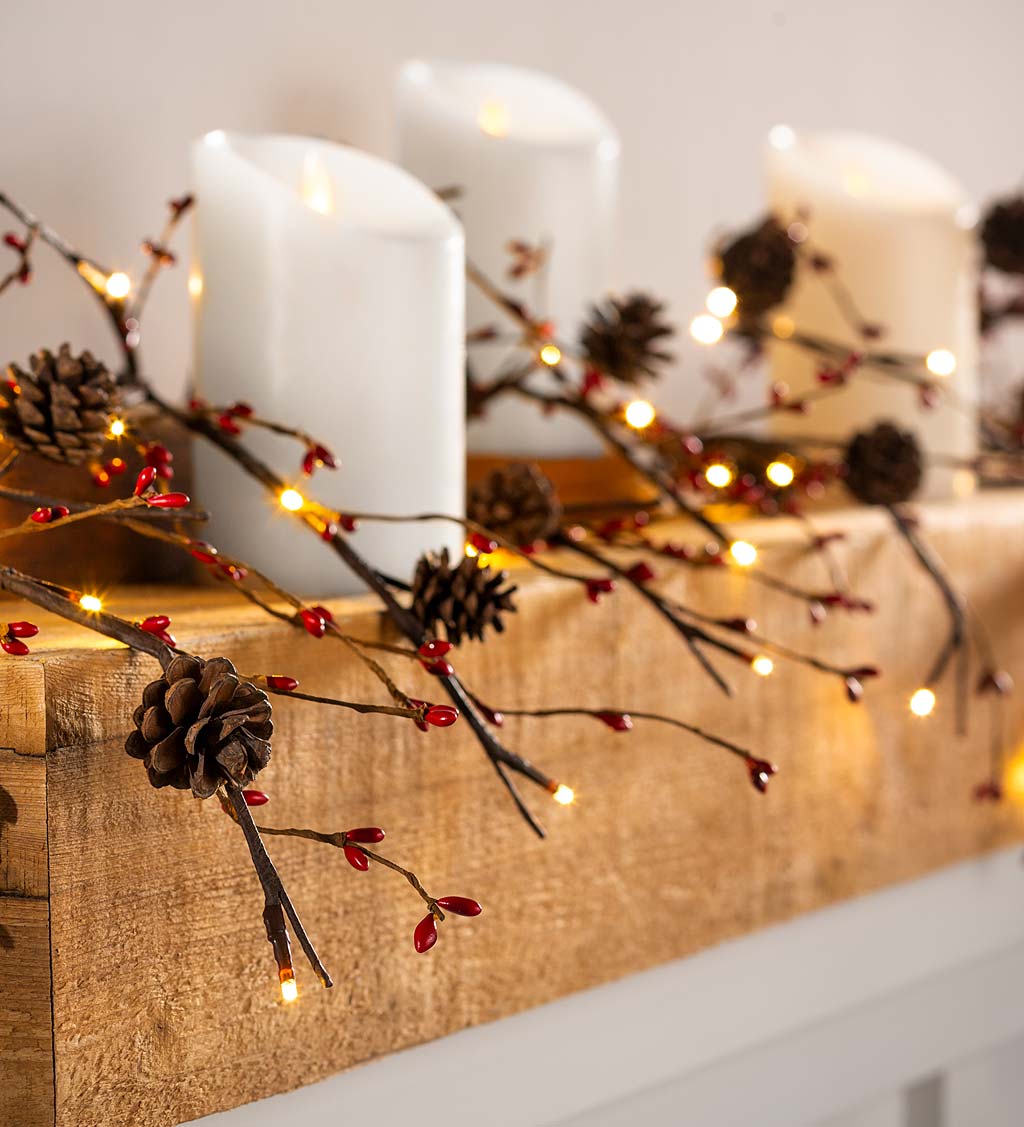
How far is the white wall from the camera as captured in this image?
1.57 feet

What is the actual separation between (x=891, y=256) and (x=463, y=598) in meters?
0.40

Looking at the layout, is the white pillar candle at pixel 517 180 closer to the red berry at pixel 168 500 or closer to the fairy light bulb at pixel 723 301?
the fairy light bulb at pixel 723 301

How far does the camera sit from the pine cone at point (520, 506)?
43 cm

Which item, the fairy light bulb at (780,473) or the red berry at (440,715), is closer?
the red berry at (440,715)

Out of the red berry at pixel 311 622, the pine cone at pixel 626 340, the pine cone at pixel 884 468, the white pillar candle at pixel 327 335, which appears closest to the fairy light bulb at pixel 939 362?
the pine cone at pixel 884 468

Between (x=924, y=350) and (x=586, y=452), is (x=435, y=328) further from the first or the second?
(x=924, y=350)

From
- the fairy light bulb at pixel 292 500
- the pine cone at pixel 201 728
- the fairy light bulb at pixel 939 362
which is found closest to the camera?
the pine cone at pixel 201 728

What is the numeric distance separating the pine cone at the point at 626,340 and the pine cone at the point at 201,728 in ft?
0.96

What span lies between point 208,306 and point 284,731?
5.8 inches

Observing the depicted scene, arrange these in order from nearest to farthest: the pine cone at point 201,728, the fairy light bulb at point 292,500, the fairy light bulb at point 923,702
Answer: the pine cone at point 201,728, the fairy light bulb at point 292,500, the fairy light bulb at point 923,702

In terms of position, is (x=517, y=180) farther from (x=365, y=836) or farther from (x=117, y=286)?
(x=365, y=836)

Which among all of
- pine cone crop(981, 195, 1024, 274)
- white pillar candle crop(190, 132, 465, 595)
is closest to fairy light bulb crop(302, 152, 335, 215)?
white pillar candle crop(190, 132, 465, 595)

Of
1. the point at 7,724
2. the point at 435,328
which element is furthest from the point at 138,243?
the point at 7,724

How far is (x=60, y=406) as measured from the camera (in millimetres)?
342
